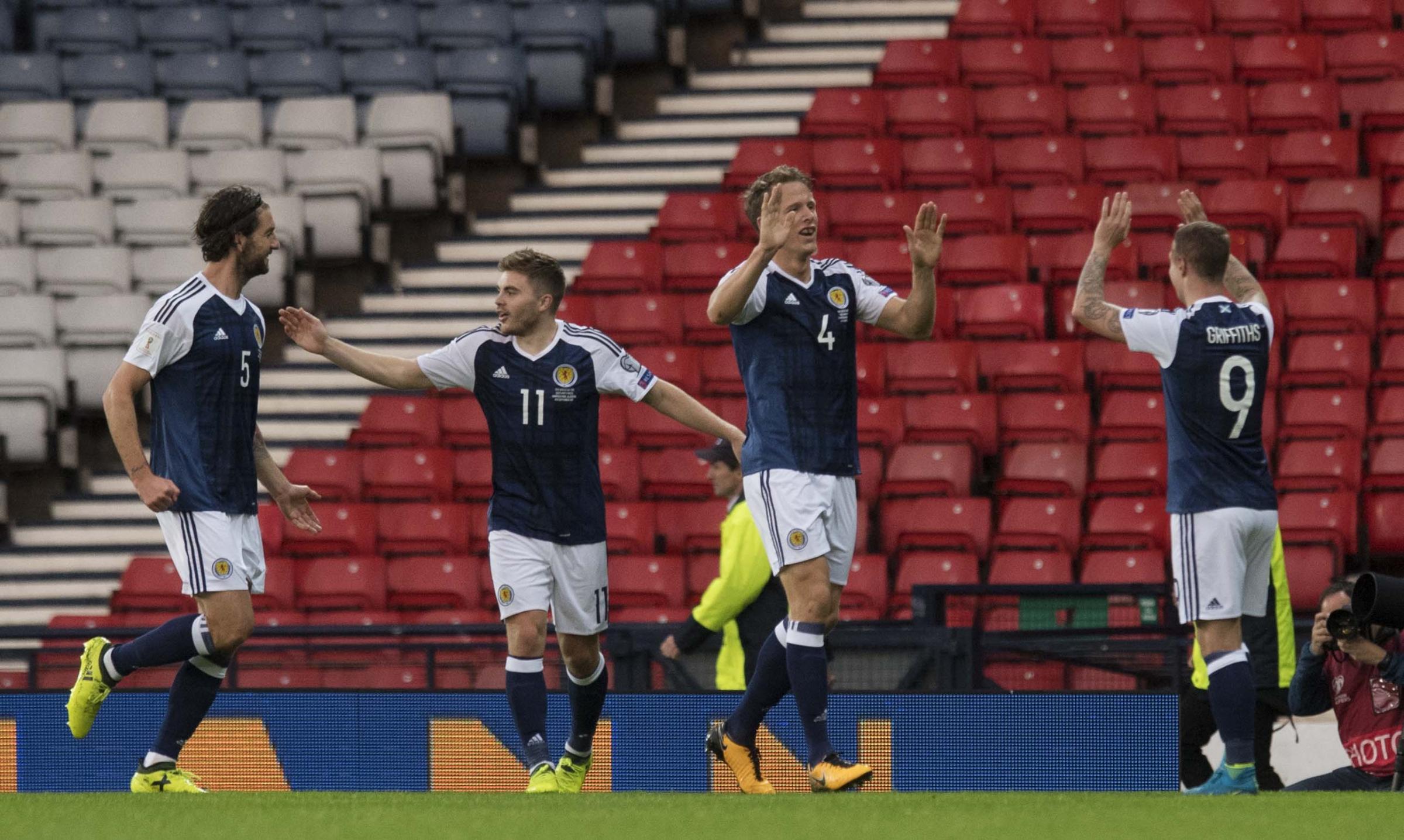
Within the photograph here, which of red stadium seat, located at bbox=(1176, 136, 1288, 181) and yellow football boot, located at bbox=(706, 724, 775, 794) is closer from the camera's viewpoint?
yellow football boot, located at bbox=(706, 724, 775, 794)

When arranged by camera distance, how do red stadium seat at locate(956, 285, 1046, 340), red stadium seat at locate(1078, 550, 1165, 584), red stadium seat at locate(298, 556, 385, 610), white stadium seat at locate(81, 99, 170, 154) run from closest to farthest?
red stadium seat at locate(1078, 550, 1165, 584) < red stadium seat at locate(298, 556, 385, 610) < red stadium seat at locate(956, 285, 1046, 340) < white stadium seat at locate(81, 99, 170, 154)

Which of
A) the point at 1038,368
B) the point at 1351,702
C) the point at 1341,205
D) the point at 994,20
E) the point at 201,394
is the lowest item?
the point at 1351,702

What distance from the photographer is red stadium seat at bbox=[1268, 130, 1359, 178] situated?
1385 centimetres

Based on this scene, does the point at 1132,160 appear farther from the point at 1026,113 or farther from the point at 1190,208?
the point at 1190,208

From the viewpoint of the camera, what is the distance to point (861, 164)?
1469 centimetres

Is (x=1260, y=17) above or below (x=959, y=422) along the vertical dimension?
above

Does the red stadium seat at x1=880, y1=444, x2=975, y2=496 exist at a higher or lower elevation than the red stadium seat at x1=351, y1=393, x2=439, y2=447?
lower

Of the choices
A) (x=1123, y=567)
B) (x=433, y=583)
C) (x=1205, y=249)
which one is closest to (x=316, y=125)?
(x=433, y=583)

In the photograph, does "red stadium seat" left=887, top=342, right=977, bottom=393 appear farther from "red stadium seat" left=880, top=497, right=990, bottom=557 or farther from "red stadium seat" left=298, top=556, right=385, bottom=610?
"red stadium seat" left=298, top=556, right=385, bottom=610

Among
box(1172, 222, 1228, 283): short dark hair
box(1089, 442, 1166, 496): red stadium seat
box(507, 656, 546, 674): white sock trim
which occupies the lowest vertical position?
box(507, 656, 546, 674): white sock trim

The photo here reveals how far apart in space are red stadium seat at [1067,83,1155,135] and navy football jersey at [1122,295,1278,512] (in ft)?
29.3

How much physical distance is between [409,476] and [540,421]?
5.63 meters

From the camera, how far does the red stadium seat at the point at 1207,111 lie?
14.6 metres

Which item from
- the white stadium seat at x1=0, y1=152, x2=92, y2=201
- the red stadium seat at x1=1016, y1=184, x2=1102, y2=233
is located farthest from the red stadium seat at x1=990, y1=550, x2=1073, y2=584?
the white stadium seat at x1=0, y1=152, x2=92, y2=201
